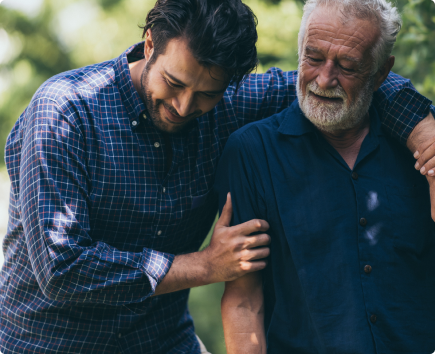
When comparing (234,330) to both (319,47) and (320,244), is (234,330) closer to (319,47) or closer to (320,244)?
(320,244)

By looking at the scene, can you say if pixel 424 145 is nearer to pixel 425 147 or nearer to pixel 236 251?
pixel 425 147

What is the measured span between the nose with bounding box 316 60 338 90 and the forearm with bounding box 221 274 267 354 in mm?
842

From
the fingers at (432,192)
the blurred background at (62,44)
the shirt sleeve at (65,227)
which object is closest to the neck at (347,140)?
the fingers at (432,192)

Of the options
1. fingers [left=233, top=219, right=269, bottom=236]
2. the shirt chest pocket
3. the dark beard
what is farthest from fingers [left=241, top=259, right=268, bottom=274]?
the dark beard

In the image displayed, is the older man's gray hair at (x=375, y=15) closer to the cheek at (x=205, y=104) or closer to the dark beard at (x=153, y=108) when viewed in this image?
the cheek at (x=205, y=104)

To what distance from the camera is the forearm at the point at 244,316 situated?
74.7 inches

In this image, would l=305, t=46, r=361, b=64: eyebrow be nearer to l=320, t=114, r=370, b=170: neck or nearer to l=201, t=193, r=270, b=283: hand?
l=320, t=114, r=370, b=170: neck

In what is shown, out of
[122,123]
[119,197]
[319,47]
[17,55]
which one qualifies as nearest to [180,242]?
[119,197]

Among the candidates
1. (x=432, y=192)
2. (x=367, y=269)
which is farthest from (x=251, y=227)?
(x=432, y=192)

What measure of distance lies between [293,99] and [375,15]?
0.61m

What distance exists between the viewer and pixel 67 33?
683 cm

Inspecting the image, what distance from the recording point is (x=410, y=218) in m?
1.84

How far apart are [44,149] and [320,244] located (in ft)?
3.74

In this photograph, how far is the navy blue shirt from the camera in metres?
1.76
